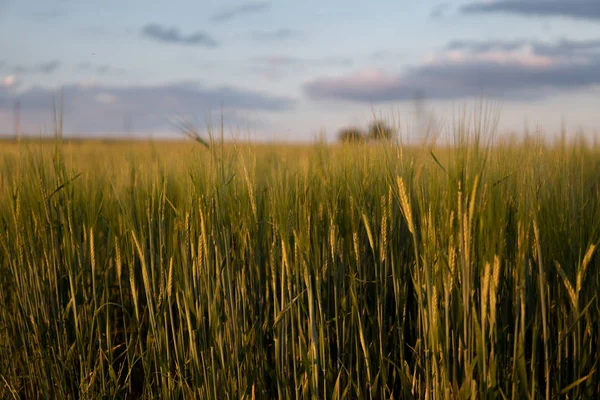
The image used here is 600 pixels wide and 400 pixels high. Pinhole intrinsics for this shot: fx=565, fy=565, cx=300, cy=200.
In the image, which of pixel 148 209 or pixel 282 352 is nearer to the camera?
pixel 282 352

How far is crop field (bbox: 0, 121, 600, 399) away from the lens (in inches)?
49.9

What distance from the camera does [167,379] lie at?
1598mm

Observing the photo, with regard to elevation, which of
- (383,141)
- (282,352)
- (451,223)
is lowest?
(282,352)

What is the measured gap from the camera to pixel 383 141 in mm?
1438

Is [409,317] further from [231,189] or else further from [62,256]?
[62,256]

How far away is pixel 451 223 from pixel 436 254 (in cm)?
9

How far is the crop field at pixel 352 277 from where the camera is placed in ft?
4.16

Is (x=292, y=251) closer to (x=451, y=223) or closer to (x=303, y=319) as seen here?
(x=303, y=319)

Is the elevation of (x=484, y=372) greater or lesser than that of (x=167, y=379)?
greater

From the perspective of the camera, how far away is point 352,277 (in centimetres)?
143

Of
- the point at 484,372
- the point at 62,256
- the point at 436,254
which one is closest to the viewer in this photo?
the point at 484,372

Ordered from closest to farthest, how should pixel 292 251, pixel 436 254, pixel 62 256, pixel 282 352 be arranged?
1. pixel 436 254
2. pixel 282 352
3. pixel 292 251
4. pixel 62 256

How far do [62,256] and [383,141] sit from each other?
1.11 m

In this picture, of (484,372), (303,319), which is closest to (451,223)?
(484,372)
